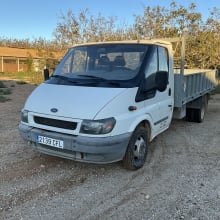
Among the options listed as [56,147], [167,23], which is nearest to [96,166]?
[56,147]

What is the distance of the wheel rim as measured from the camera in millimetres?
4336

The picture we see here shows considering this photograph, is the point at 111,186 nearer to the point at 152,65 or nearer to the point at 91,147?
the point at 91,147

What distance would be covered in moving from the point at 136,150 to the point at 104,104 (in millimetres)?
1053

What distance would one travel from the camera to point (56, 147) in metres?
3.91

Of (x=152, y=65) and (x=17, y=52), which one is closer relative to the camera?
(x=152, y=65)

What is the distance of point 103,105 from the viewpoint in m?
3.75

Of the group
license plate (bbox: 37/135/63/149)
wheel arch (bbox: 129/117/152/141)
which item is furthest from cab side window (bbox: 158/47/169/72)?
license plate (bbox: 37/135/63/149)

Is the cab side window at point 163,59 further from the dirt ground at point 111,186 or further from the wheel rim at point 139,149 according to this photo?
the dirt ground at point 111,186

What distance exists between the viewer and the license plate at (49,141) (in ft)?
12.6

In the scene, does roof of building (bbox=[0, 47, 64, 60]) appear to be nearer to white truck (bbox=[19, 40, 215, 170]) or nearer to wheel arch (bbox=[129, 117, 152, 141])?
white truck (bbox=[19, 40, 215, 170])

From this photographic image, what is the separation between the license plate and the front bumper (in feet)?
0.14

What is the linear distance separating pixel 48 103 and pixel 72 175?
116 centimetres

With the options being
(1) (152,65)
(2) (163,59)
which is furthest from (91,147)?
(2) (163,59)

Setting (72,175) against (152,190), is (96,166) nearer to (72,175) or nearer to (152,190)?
(72,175)
